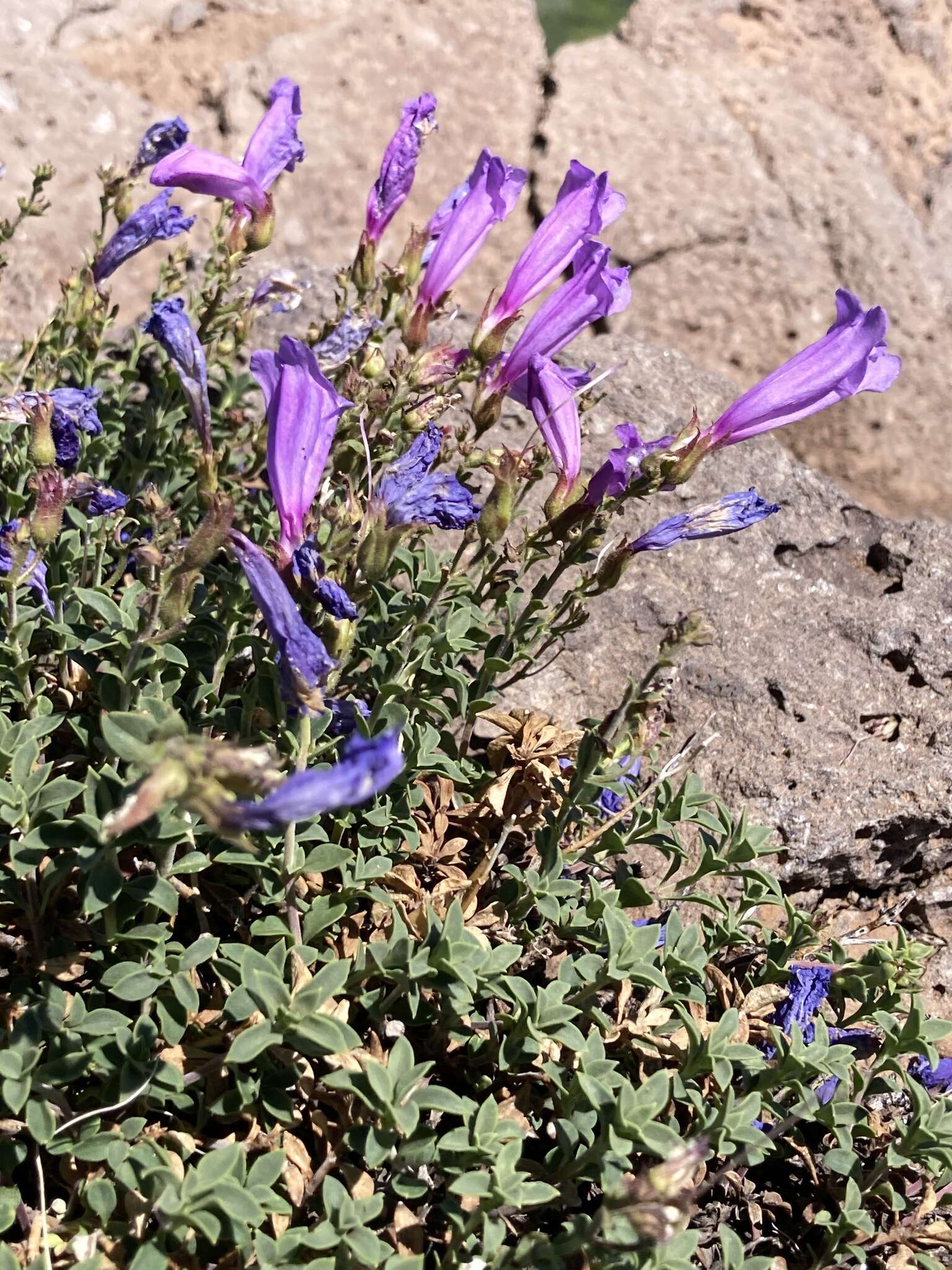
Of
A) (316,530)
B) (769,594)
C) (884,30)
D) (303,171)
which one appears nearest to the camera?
(316,530)

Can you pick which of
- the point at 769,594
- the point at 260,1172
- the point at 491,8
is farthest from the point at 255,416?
the point at 491,8

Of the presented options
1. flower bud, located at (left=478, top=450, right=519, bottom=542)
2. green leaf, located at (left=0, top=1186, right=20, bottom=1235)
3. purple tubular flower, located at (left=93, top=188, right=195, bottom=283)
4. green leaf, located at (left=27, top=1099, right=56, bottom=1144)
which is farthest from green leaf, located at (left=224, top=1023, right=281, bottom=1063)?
purple tubular flower, located at (left=93, top=188, right=195, bottom=283)

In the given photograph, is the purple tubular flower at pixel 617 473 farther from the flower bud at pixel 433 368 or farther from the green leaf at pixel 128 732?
the green leaf at pixel 128 732

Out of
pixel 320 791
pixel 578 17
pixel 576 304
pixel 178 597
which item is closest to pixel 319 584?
pixel 178 597

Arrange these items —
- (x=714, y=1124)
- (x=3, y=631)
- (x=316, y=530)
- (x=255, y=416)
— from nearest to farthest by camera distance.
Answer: (x=714, y=1124) < (x=316, y=530) < (x=3, y=631) < (x=255, y=416)

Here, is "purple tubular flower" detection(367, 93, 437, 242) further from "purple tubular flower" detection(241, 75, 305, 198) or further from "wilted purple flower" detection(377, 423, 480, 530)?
"wilted purple flower" detection(377, 423, 480, 530)

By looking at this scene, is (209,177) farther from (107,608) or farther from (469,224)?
(107,608)

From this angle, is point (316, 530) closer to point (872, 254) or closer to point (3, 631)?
point (3, 631)
